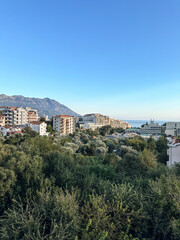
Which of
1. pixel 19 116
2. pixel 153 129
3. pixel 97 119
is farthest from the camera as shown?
pixel 97 119

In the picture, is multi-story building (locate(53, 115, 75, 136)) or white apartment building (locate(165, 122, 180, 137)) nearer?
multi-story building (locate(53, 115, 75, 136))

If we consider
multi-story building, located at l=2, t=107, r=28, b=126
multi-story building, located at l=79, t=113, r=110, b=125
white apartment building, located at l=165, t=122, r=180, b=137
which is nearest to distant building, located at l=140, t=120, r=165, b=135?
white apartment building, located at l=165, t=122, r=180, b=137

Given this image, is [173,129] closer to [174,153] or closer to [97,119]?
[97,119]

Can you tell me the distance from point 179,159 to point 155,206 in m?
14.7

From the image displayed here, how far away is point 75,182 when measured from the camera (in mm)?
9180

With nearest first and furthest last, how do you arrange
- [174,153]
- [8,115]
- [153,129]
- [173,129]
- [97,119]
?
[174,153], [8,115], [173,129], [153,129], [97,119]

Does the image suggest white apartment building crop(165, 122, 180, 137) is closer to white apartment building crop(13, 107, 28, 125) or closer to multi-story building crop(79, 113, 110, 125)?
multi-story building crop(79, 113, 110, 125)

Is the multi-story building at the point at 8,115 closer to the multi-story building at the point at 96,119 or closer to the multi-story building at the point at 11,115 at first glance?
the multi-story building at the point at 11,115

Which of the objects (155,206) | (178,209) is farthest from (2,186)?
(178,209)

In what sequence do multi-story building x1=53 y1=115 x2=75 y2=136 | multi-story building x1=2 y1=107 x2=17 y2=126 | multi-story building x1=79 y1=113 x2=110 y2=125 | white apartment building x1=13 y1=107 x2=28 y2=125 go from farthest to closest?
multi-story building x1=79 y1=113 x2=110 y2=125 < multi-story building x1=53 y1=115 x2=75 y2=136 < white apartment building x1=13 y1=107 x2=28 y2=125 < multi-story building x1=2 y1=107 x2=17 y2=126

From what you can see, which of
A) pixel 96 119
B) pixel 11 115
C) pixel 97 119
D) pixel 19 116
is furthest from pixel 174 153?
pixel 97 119

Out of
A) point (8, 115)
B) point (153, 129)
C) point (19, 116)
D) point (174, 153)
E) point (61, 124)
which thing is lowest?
point (153, 129)

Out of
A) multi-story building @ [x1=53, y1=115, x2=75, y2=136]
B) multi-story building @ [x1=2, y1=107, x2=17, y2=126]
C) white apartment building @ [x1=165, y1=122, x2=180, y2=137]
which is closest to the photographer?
multi-story building @ [x1=2, y1=107, x2=17, y2=126]

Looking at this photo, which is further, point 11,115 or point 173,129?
point 173,129
